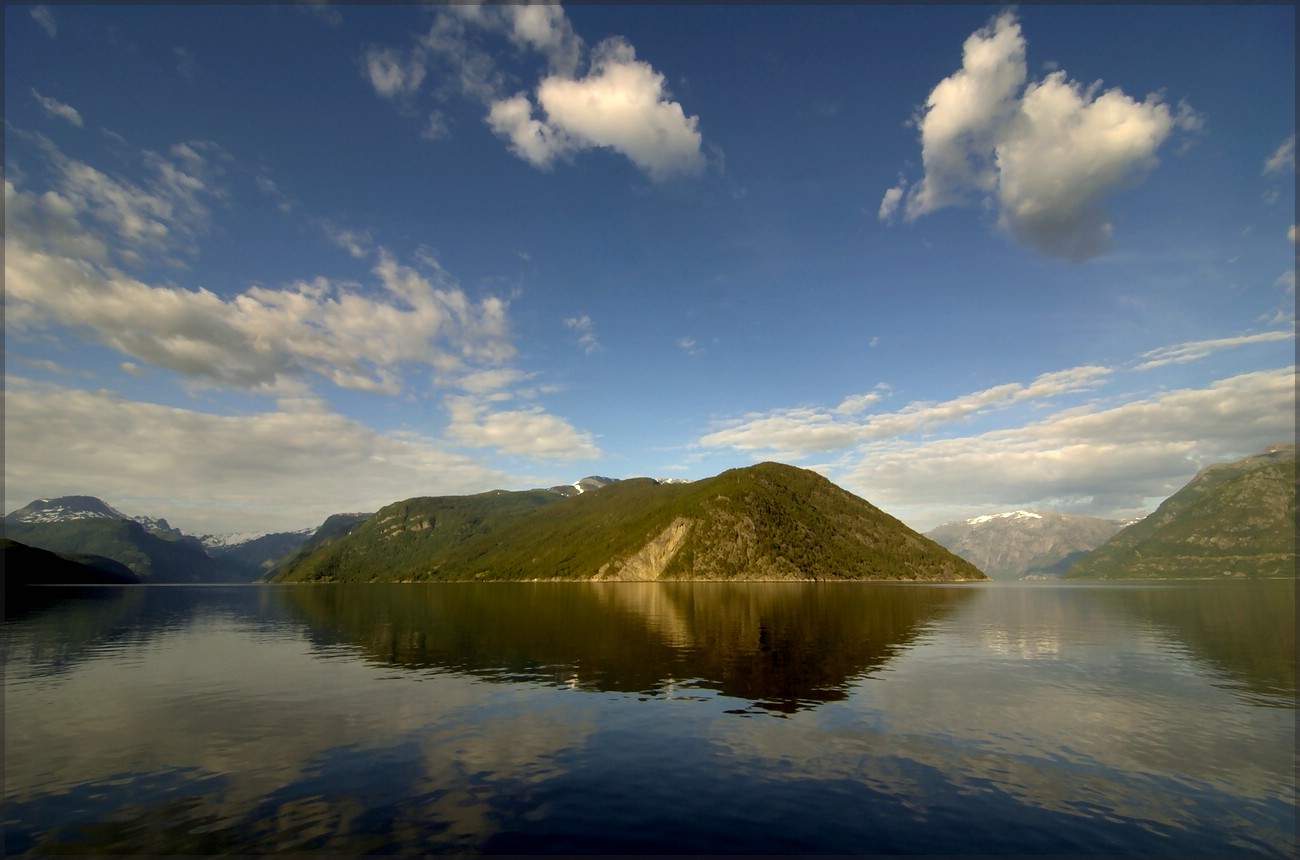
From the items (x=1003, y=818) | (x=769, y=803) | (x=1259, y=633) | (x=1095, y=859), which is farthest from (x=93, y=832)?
(x=1259, y=633)

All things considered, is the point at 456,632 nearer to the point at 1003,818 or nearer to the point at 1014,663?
the point at 1014,663

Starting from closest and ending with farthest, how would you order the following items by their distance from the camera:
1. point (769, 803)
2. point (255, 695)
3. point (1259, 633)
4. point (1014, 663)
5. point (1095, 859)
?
point (1095, 859) < point (769, 803) < point (255, 695) < point (1014, 663) < point (1259, 633)

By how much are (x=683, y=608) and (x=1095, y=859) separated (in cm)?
12608

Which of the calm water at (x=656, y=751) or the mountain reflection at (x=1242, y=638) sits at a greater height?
the calm water at (x=656, y=751)

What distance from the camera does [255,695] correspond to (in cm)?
5153

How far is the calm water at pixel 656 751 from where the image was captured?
24.7 metres

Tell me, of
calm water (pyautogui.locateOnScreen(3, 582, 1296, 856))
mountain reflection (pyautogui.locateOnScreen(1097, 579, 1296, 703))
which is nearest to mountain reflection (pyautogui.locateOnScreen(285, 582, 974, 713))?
calm water (pyautogui.locateOnScreen(3, 582, 1296, 856))

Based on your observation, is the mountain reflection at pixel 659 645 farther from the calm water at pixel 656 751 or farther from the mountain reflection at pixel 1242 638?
the mountain reflection at pixel 1242 638

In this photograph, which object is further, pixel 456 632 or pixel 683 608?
pixel 683 608

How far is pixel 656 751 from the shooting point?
34.9 meters

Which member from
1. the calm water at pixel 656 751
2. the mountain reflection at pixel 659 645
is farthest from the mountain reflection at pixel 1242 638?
the mountain reflection at pixel 659 645

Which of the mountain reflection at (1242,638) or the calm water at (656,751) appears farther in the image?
the mountain reflection at (1242,638)

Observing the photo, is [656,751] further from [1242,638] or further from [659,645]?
[1242,638]

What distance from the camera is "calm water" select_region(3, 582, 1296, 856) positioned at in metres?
24.7
